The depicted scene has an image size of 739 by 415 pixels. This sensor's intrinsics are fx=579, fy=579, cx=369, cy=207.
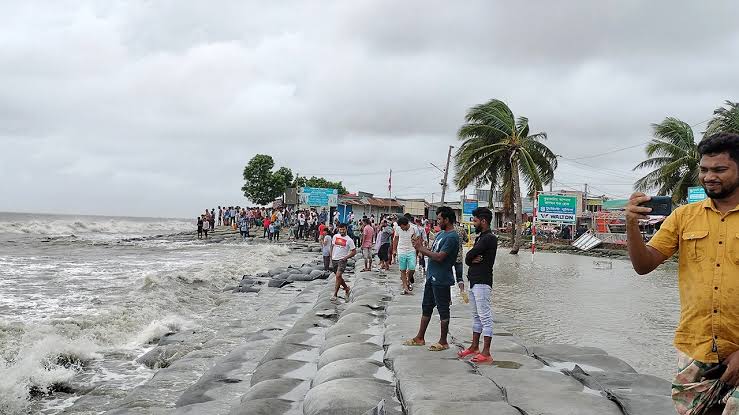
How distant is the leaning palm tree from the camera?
2247 centimetres

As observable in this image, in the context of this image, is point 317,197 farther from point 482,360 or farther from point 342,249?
point 482,360

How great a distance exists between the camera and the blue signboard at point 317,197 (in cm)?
4122

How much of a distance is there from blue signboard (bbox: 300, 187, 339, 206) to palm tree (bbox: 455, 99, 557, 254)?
18.0 metres

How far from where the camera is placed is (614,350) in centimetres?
682

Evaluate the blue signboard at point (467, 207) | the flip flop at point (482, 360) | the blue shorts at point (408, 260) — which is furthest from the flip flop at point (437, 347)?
the blue signboard at point (467, 207)

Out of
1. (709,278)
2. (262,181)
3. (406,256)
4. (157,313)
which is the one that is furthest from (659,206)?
(262,181)

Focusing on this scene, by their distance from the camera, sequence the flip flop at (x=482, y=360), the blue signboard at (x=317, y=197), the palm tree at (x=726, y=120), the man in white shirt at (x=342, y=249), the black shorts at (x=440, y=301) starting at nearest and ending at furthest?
the flip flop at (x=482, y=360), the black shorts at (x=440, y=301), the man in white shirt at (x=342, y=249), the palm tree at (x=726, y=120), the blue signboard at (x=317, y=197)

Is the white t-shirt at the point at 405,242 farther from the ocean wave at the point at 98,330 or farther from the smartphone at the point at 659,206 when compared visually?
the smartphone at the point at 659,206

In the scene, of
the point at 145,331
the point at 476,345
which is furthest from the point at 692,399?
the point at 145,331

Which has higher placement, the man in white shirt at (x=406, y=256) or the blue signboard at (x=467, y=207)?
the blue signboard at (x=467, y=207)

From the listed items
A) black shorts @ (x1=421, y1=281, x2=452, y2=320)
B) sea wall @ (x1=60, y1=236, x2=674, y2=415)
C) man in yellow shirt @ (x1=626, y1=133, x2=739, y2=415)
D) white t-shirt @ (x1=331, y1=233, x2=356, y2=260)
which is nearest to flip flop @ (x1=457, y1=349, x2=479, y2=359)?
sea wall @ (x1=60, y1=236, x2=674, y2=415)

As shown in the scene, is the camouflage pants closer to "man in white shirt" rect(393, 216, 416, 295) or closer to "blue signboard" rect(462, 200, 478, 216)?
"man in white shirt" rect(393, 216, 416, 295)

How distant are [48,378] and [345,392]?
3.96m

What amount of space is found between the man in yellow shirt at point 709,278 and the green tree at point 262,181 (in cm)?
5606
